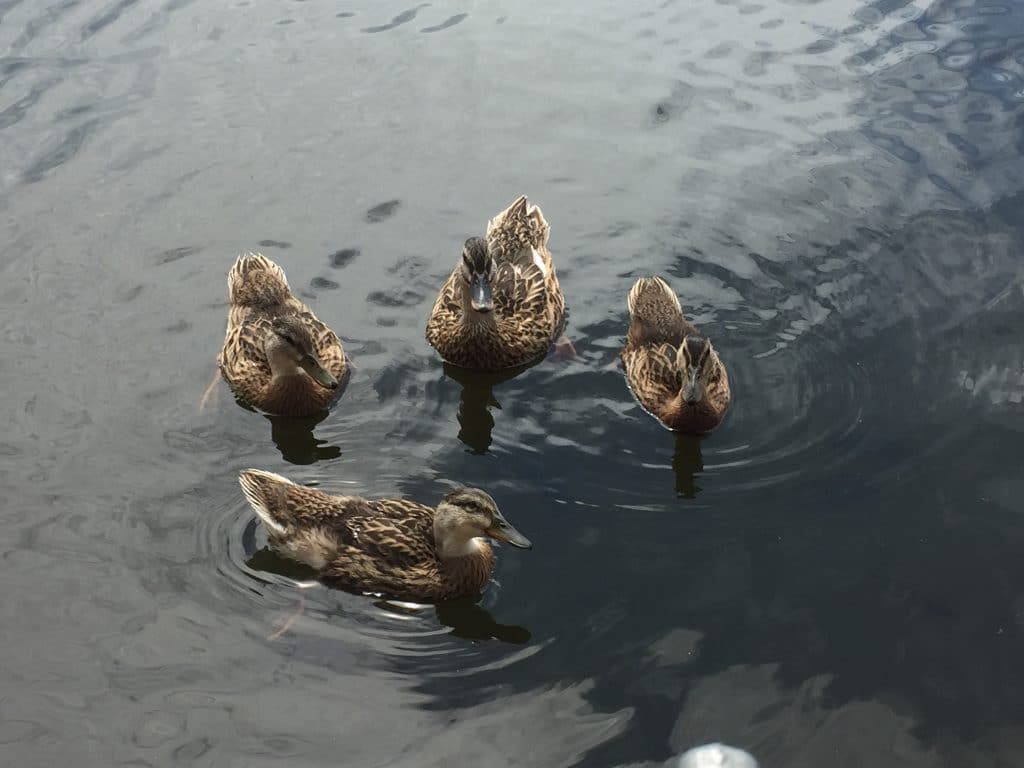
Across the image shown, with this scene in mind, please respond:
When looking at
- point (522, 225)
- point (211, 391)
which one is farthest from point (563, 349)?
point (211, 391)

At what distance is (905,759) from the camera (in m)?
5.25

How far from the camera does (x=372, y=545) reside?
616cm

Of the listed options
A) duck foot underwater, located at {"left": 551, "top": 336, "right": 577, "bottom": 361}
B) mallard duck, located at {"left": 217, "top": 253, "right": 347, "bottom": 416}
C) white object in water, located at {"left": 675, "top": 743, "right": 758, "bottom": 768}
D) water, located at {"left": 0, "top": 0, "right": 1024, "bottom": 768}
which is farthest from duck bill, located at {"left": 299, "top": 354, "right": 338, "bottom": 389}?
white object in water, located at {"left": 675, "top": 743, "right": 758, "bottom": 768}

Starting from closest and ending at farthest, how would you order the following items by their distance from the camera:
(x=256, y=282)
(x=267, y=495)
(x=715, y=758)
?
(x=715, y=758) < (x=267, y=495) < (x=256, y=282)

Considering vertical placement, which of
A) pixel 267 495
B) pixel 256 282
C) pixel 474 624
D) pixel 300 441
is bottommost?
pixel 474 624

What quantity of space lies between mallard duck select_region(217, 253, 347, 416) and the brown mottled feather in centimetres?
123

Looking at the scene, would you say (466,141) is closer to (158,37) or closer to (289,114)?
(289,114)

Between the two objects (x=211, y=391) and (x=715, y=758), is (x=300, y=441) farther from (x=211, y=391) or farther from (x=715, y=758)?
(x=715, y=758)

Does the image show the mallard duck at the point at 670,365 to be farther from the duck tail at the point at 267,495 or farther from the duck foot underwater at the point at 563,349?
the duck tail at the point at 267,495

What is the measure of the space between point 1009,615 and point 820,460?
1.36 meters

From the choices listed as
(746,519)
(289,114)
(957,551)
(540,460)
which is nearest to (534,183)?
(289,114)

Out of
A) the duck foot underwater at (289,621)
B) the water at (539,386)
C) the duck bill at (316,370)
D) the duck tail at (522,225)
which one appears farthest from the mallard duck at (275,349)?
the duck foot underwater at (289,621)

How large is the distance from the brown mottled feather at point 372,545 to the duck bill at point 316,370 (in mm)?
1143

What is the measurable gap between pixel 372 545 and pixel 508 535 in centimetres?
71
